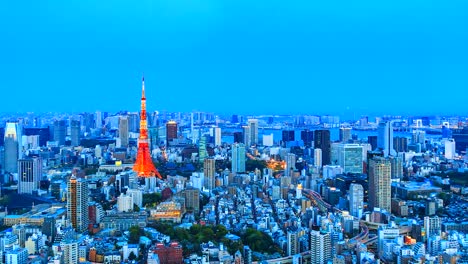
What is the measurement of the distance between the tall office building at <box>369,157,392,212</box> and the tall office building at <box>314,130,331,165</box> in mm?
4545

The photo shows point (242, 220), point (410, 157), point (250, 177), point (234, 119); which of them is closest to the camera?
point (242, 220)

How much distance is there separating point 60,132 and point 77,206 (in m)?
10.3

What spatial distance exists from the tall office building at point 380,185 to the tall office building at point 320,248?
2.90 meters

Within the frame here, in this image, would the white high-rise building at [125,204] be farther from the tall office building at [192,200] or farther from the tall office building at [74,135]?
the tall office building at [74,135]

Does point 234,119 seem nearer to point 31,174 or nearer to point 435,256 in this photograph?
point 31,174

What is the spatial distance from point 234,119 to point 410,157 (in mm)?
13390

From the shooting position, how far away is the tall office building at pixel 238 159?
42.3 ft

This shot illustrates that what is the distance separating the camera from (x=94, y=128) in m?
20.9

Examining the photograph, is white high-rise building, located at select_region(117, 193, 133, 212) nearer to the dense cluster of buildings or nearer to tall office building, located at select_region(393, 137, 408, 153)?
the dense cluster of buildings

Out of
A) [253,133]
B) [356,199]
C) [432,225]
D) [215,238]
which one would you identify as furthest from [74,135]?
Answer: [432,225]

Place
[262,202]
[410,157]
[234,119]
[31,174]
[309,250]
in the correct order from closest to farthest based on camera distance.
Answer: [309,250] < [262,202] < [31,174] < [410,157] < [234,119]

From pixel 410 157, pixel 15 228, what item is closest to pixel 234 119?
pixel 410 157

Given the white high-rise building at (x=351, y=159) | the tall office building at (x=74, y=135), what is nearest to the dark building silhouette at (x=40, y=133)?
the tall office building at (x=74, y=135)

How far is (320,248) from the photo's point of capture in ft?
19.0
